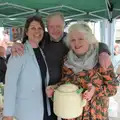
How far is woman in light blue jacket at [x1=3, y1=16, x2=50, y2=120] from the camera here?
1295 mm

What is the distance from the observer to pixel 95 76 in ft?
4.32

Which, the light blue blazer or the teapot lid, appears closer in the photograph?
the teapot lid

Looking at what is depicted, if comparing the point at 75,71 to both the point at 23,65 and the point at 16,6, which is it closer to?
the point at 23,65

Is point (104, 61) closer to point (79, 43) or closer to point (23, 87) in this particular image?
point (79, 43)

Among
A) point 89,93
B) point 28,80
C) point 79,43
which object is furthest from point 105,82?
point 28,80

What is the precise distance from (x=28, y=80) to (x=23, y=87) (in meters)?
0.05

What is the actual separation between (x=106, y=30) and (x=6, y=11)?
1.41 metres

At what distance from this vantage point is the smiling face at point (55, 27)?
1485mm

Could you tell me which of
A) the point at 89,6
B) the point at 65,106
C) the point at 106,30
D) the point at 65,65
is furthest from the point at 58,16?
the point at 106,30

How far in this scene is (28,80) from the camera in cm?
131

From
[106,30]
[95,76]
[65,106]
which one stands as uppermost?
[106,30]

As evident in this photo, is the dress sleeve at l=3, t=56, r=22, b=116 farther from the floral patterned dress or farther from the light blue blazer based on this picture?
the floral patterned dress

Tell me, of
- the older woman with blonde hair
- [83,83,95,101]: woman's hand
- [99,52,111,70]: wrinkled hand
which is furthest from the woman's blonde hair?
[83,83,95,101]: woman's hand

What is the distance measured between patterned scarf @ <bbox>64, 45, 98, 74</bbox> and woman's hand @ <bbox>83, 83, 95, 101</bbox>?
120mm
